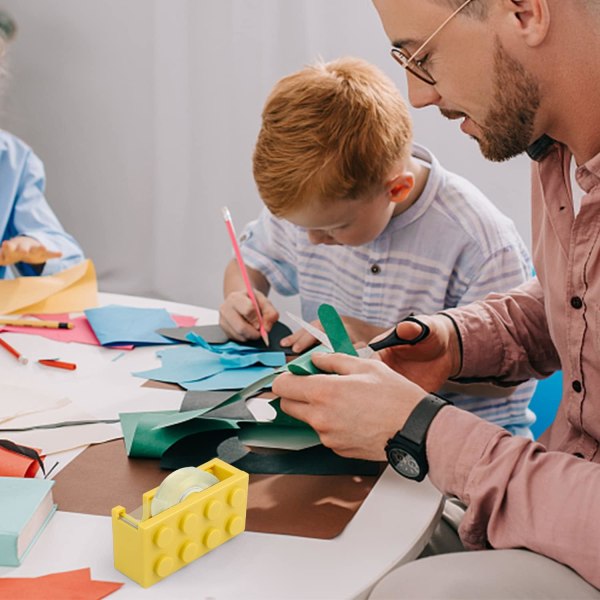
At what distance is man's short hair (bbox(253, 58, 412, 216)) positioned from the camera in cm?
117

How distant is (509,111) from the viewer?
880 millimetres

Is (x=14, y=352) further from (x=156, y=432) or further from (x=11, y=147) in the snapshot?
(x=11, y=147)

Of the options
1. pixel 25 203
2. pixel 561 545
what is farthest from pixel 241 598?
pixel 25 203

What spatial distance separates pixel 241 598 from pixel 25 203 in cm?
144

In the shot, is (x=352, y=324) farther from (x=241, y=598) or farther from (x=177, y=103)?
(x=177, y=103)

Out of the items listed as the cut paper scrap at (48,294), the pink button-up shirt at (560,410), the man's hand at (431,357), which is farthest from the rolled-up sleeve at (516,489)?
the cut paper scrap at (48,294)

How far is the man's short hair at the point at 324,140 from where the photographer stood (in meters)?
1.17

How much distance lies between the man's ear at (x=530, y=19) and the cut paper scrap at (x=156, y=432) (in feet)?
1.66

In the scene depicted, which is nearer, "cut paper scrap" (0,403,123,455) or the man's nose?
"cut paper scrap" (0,403,123,455)

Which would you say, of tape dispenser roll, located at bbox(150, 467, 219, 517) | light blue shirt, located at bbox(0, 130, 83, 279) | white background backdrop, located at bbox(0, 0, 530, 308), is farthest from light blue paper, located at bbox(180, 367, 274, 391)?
white background backdrop, located at bbox(0, 0, 530, 308)

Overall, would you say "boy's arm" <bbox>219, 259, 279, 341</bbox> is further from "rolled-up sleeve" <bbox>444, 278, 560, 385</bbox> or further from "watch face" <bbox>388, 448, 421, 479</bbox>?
"watch face" <bbox>388, 448, 421, 479</bbox>

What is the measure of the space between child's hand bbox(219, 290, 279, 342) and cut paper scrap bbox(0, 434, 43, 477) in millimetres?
470

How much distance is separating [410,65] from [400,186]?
369mm

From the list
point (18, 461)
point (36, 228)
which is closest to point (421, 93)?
point (18, 461)
